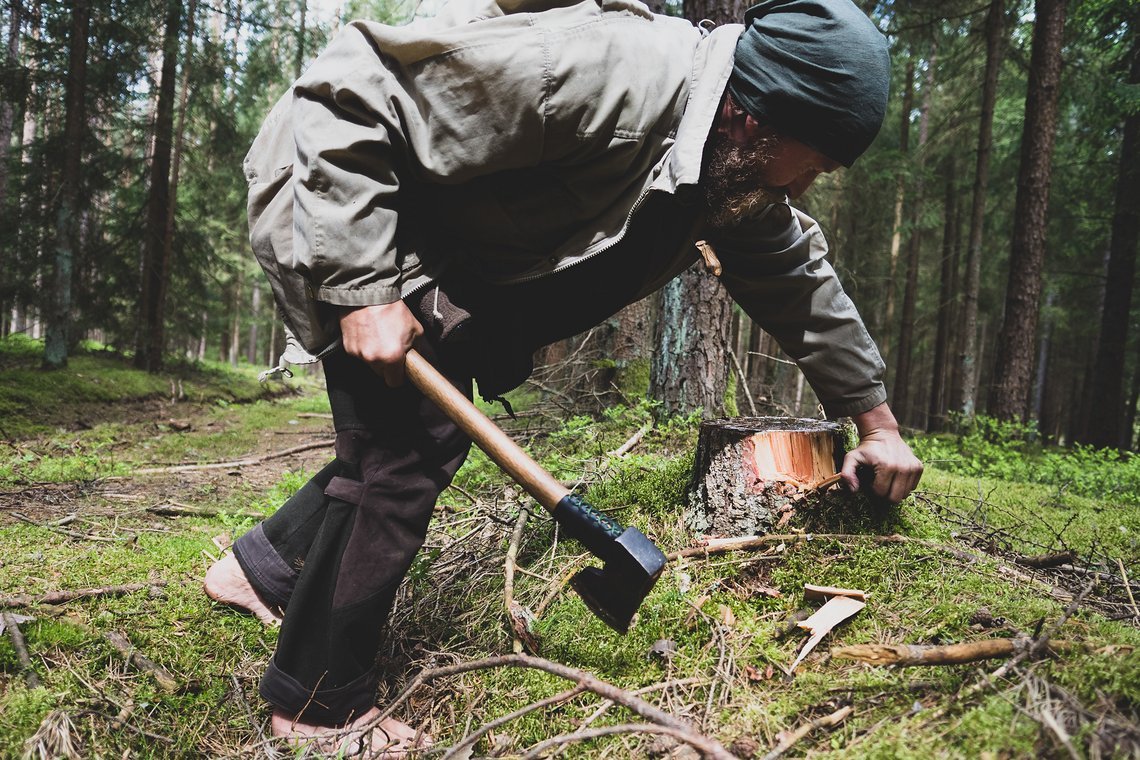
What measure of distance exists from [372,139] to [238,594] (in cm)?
190

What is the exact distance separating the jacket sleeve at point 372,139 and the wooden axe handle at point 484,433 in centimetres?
25

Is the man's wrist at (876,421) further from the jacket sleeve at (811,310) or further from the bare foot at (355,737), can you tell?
the bare foot at (355,737)

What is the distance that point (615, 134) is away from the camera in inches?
68.7

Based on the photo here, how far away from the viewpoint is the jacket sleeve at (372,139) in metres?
1.63

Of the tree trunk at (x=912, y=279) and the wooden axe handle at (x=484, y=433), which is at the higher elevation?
the tree trunk at (x=912, y=279)

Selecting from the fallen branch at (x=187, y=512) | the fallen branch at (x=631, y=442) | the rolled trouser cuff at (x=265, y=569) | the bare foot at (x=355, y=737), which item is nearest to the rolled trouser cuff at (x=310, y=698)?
the bare foot at (x=355, y=737)

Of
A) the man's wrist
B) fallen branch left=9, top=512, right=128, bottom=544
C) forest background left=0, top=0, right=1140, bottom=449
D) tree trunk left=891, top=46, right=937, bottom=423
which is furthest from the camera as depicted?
tree trunk left=891, top=46, right=937, bottom=423


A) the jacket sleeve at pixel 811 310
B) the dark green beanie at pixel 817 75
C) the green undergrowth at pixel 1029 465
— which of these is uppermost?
the dark green beanie at pixel 817 75

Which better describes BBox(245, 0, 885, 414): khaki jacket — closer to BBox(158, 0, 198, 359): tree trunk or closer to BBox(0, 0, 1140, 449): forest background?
BBox(0, 0, 1140, 449): forest background

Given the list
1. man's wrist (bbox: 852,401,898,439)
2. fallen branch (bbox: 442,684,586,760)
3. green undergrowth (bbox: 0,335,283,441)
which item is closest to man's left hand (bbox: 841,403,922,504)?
man's wrist (bbox: 852,401,898,439)

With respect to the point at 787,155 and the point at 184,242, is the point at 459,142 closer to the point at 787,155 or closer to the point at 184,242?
the point at 787,155

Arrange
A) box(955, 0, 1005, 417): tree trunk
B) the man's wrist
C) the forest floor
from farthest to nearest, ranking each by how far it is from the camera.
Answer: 1. box(955, 0, 1005, 417): tree trunk
2. the man's wrist
3. the forest floor

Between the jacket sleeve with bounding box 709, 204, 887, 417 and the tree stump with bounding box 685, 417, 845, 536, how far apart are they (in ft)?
0.67

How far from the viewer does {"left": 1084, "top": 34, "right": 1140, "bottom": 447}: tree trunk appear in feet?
33.7
